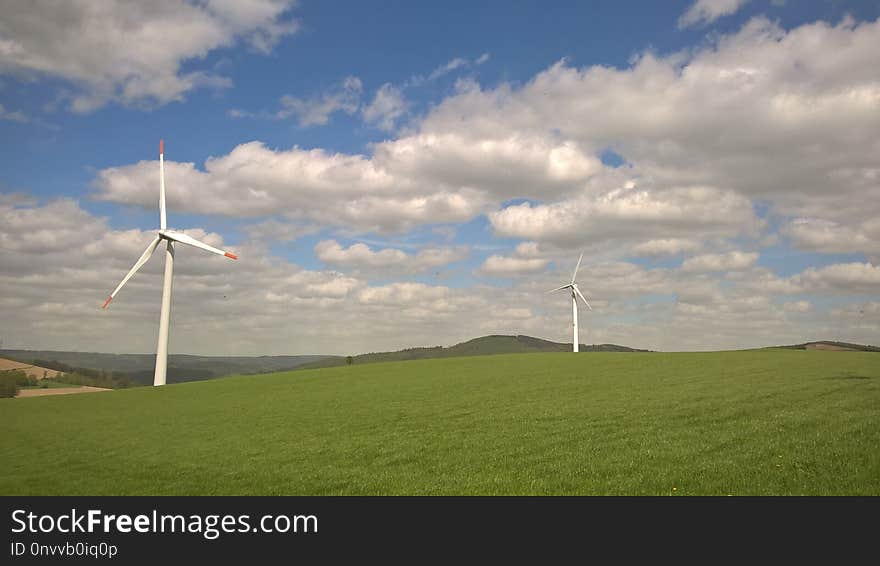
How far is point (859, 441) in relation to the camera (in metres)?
15.0

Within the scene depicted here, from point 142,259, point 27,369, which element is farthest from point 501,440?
point 27,369

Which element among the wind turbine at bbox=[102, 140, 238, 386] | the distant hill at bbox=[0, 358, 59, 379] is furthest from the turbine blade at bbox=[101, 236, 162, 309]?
the distant hill at bbox=[0, 358, 59, 379]

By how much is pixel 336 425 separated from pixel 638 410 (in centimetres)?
1377

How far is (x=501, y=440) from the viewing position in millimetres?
20438

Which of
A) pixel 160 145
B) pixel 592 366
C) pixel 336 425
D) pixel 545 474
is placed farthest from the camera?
pixel 160 145

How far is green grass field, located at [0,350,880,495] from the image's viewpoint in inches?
553

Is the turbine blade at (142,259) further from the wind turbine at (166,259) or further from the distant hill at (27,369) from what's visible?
the distant hill at (27,369)

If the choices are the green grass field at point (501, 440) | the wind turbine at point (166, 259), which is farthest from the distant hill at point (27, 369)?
the green grass field at point (501, 440)

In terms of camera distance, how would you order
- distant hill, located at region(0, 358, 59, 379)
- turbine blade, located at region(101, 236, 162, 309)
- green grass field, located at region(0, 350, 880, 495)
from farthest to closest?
1. distant hill, located at region(0, 358, 59, 379)
2. turbine blade, located at region(101, 236, 162, 309)
3. green grass field, located at region(0, 350, 880, 495)

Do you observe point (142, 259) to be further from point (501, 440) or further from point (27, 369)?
point (27, 369)

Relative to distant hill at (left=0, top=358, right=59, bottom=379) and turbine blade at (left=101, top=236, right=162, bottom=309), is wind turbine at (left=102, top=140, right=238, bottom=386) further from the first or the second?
distant hill at (left=0, top=358, right=59, bottom=379)
